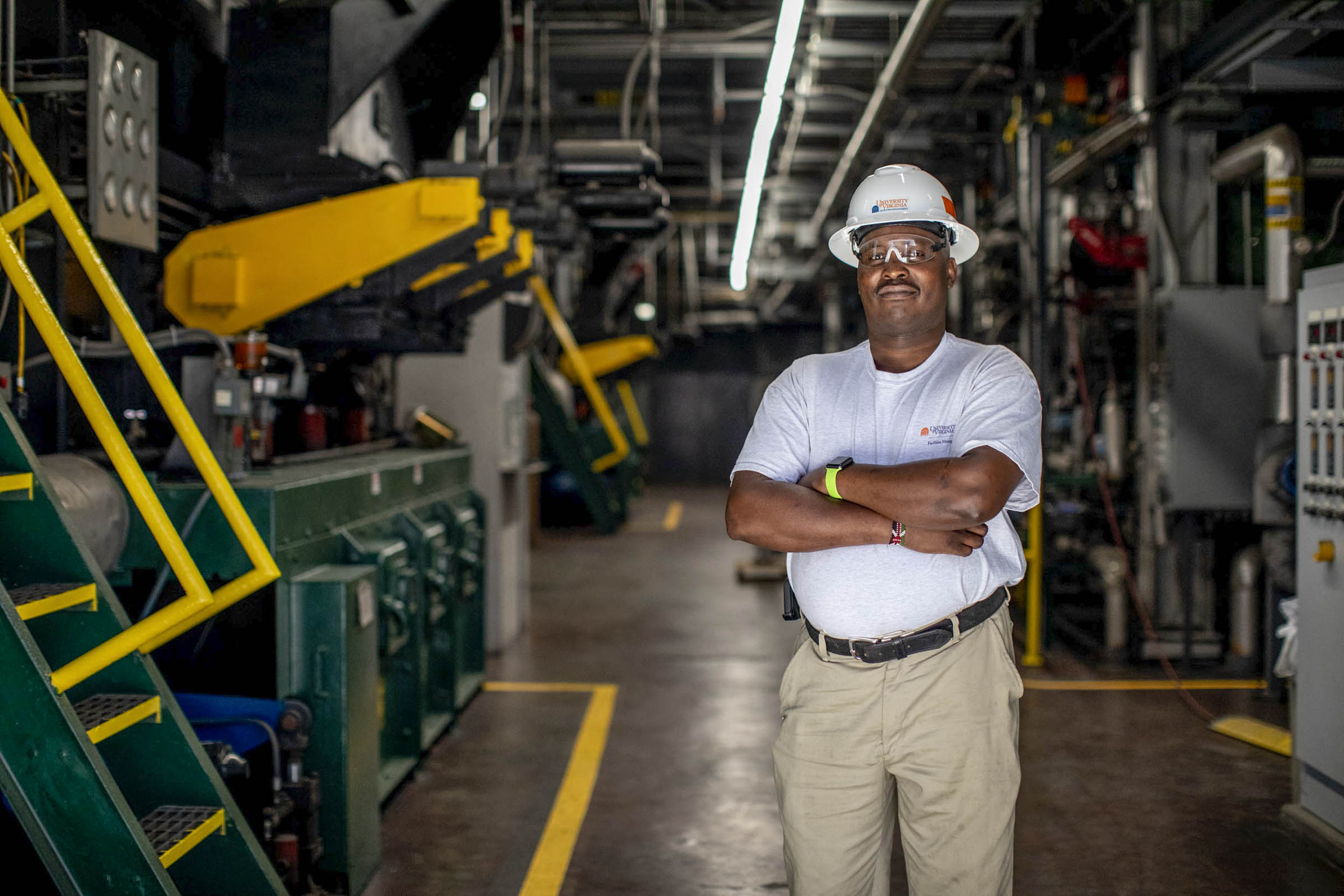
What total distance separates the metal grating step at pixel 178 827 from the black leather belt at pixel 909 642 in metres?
1.79

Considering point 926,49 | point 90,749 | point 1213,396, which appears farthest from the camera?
point 926,49

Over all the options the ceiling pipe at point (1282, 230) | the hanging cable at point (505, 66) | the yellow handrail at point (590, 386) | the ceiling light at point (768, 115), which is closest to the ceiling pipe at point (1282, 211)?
the ceiling pipe at point (1282, 230)

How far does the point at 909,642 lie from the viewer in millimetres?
2434

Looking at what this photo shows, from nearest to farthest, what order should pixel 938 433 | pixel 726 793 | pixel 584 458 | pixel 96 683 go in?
1. pixel 938 433
2. pixel 96 683
3. pixel 726 793
4. pixel 584 458

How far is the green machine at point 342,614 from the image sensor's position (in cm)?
378

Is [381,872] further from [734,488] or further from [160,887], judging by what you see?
[734,488]

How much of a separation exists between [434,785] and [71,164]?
9.71 ft

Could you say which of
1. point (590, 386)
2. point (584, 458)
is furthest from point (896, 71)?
point (590, 386)

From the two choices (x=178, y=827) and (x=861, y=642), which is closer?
(x=861, y=642)

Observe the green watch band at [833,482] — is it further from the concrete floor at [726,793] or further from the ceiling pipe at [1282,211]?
the ceiling pipe at [1282,211]

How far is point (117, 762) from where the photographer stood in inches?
125

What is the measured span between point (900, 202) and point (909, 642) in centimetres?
100

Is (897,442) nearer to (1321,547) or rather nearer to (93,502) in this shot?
(93,502)

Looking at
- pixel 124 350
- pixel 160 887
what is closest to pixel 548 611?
pixel 124 350
